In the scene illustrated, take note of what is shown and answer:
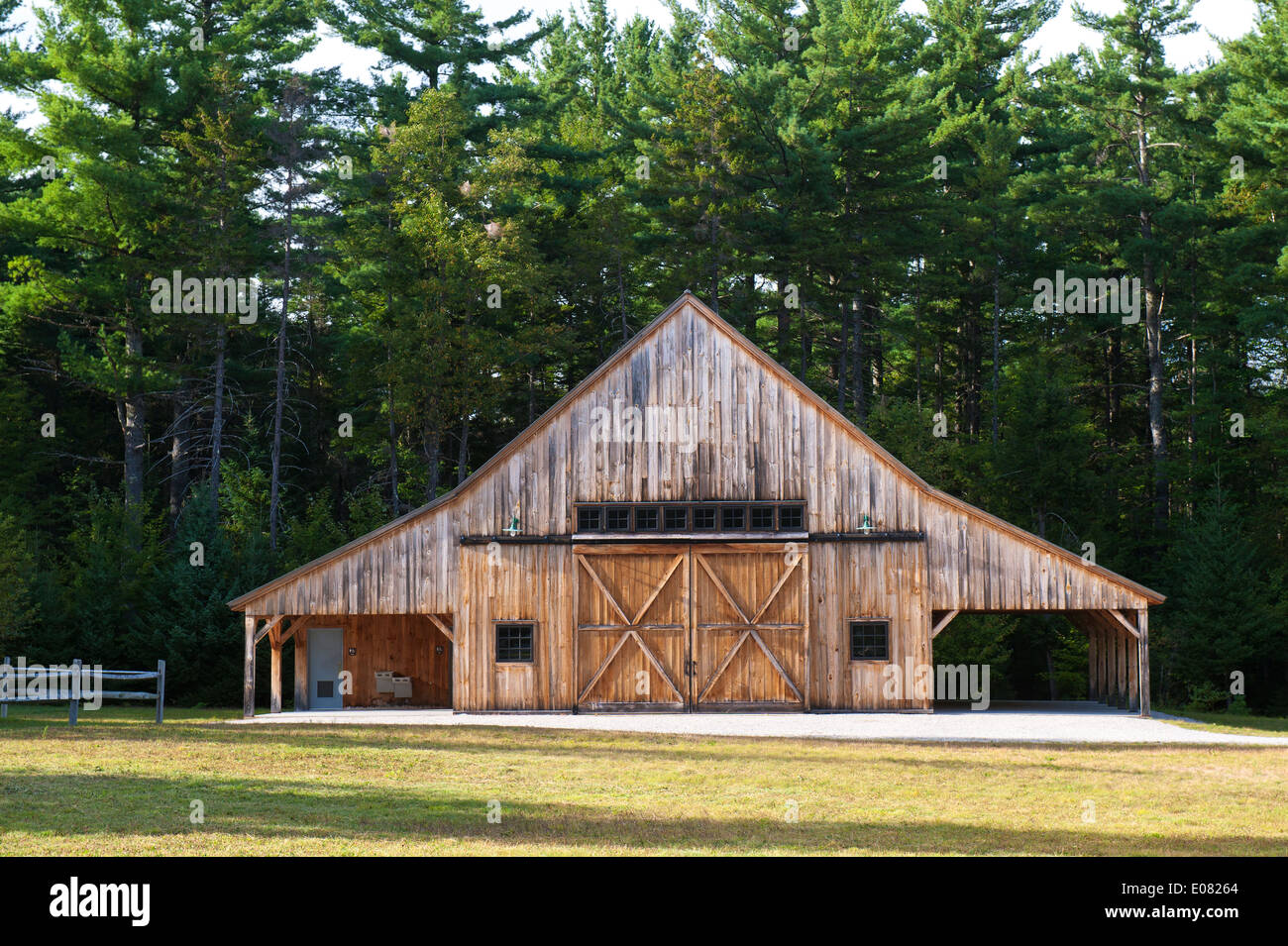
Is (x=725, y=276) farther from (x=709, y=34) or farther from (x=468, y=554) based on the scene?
(x=468, y=554)

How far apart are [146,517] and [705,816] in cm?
3293

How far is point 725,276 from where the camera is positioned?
4744 cm

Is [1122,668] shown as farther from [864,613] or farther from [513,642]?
[513,642]

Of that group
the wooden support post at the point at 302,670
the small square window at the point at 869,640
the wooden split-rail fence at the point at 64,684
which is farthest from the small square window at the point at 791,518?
the wooden split-rail fence at the point at 64,684

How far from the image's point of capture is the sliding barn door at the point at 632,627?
2912 cm

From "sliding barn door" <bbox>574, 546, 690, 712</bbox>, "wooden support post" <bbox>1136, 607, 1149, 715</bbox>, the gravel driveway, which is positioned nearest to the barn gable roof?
"wooden support post" <bbox>1136, 607, 1149, 715</bbox>

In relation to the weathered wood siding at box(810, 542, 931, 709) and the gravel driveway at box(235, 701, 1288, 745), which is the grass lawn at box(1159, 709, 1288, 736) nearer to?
the gravel driveway at box(235, 701, 1288, 745)

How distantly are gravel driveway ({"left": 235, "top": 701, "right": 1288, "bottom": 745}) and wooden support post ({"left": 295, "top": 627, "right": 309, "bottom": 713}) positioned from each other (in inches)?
Result: 39.8

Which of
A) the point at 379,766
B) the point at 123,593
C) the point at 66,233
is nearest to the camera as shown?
the point at 379,766

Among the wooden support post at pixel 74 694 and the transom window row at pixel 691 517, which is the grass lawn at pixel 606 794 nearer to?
the wooden support post at pixel 74 694

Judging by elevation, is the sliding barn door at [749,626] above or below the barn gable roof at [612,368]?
below

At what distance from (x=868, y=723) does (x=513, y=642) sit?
7814 millimetres

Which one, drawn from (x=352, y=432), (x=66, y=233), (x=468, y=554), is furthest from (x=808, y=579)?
(x=66, y=233)

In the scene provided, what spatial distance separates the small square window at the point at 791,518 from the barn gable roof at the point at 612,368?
2.03 metres
